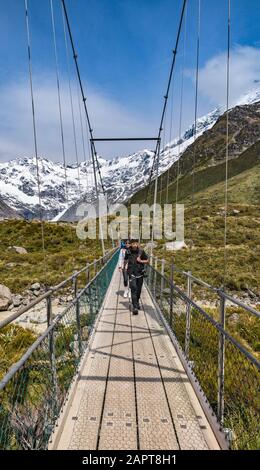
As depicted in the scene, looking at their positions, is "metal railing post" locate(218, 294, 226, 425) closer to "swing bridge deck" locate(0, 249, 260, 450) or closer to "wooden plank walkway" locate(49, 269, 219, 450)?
"swing bridge deck" locate(0, 249, 260, 450)

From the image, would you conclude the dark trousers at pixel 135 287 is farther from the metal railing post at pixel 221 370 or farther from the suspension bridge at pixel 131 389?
the metal railing post at pixel 221 370

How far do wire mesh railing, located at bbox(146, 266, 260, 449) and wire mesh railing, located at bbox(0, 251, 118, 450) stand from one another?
58.4 inches

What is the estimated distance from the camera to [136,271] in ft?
27.6

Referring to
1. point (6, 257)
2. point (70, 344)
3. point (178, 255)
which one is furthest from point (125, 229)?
point (70, 344)

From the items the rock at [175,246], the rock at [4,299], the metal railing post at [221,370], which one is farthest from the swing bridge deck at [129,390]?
the rock at [175,246]

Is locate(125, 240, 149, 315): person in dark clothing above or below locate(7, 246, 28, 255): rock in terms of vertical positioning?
above

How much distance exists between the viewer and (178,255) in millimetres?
28031

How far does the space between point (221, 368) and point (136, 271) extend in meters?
5.10

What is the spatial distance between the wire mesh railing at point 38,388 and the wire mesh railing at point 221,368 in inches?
58.4

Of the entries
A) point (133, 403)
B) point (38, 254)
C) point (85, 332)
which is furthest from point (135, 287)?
point (38, 254)

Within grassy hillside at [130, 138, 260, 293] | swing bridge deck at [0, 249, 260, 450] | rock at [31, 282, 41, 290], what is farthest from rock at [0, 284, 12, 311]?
swing bridge deck at [0, 249, 260, 450]

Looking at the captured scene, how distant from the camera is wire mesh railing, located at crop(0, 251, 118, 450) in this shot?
262cm
